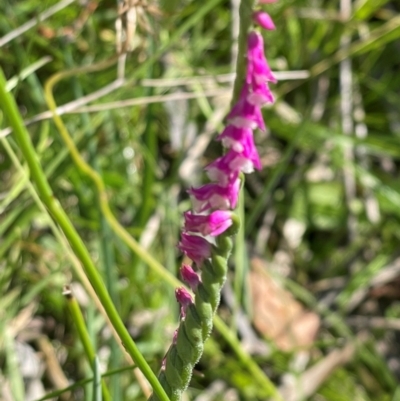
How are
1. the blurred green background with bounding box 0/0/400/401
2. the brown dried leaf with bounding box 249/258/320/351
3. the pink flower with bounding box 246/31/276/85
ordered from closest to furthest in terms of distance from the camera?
1. the pink flower with bounding box 246/31/276/85
2. the blurred green background with bounding box 0/0/400/401
3. the brown dried leaf with bounding box 249/258/320/351

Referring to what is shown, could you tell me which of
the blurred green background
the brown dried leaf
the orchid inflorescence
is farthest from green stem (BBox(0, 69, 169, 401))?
the brown dried leaf

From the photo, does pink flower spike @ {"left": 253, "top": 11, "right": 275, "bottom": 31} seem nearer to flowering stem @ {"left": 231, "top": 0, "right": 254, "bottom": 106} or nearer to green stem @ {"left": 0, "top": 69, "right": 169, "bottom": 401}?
flowering stem @ {"left": 231, "top": 0, "right": 254, "bottom": 106}

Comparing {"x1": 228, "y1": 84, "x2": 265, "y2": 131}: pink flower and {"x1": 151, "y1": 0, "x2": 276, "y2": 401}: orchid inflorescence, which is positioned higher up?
{"x1": 228, "y1": 84, "x2": 265, "y2": 131}: pink flower

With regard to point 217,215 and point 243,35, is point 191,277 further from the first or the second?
point 243,35

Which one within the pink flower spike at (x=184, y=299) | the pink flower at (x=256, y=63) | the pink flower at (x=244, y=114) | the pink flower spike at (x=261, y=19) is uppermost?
the pink flower spike at (x=261, y=19)

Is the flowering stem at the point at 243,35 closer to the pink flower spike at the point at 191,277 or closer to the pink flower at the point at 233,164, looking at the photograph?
the pink flower at the point at 233,164

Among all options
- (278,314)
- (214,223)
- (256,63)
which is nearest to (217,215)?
(214,223)

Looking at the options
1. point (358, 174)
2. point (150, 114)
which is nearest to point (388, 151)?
point (358, 174)

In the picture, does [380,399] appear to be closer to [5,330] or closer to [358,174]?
[358,174]

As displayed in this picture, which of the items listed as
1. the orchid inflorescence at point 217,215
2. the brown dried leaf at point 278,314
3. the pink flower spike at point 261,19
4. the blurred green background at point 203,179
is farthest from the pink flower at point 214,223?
the brown dried leaf at point 278,314
